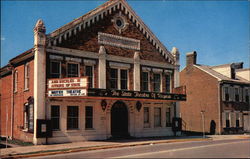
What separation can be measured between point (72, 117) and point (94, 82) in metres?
3.48

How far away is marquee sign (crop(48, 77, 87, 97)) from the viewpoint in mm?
21672

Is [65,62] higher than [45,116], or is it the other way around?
[65,62]

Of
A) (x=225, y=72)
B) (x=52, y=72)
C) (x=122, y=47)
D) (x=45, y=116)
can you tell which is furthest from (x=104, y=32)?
(x=225, y=72)

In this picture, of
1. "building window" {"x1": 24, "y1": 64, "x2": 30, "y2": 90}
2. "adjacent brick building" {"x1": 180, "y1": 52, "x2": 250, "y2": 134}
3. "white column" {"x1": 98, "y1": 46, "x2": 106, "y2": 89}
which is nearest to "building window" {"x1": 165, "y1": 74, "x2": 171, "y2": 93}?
"white column" {"x1": 98, "y1": 46, "x2": 106, "y2": 89}

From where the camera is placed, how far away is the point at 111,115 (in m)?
27.2

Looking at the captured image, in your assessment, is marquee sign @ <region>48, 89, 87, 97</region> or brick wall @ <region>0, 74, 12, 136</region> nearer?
marquee sign @ <region>48, 89, 87, 97</region>

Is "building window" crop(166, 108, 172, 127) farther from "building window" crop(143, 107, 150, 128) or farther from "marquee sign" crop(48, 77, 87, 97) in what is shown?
"marquee sign" crop(48, 77, 87, 97)

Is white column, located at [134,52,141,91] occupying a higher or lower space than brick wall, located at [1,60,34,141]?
higher

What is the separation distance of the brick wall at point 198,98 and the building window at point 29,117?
76.6 feet

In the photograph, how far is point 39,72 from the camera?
2291cm

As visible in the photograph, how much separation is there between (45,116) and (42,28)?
259 inches

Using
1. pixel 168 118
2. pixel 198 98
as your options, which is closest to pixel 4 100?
pixel 168 118

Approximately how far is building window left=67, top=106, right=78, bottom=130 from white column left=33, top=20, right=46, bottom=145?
2.31 metres

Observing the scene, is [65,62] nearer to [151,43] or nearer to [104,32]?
[104,32]
